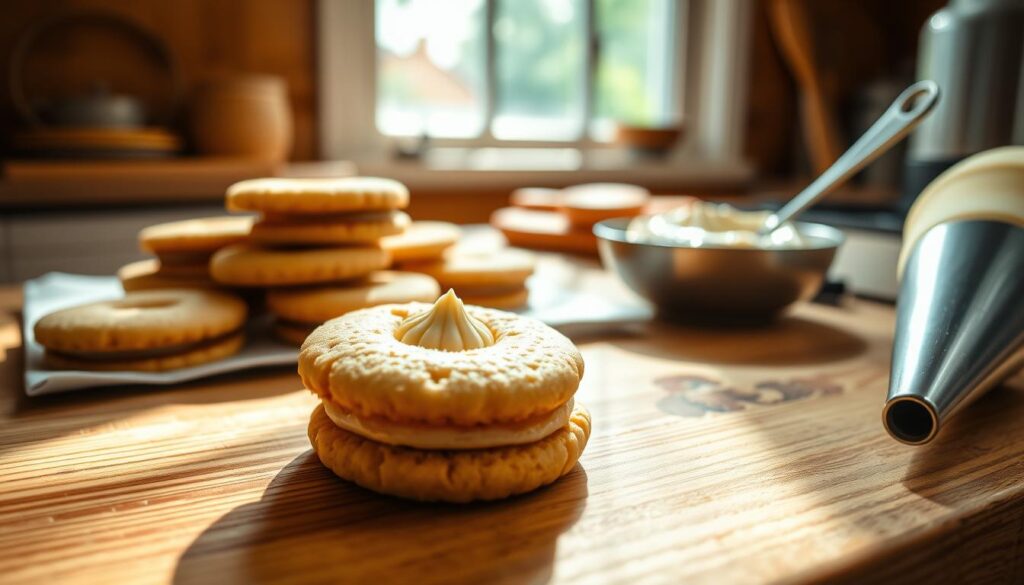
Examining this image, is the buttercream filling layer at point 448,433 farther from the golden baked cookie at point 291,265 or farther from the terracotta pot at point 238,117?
the terracotta pot at point 238,117

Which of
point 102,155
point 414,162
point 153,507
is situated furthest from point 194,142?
Answer: point 153,507

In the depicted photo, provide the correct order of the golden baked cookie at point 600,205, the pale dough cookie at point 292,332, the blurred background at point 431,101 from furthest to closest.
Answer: the blurred background at point 431,101 < the golden baked cookie at point 600,205 < the pale dough cookie at point 292,332

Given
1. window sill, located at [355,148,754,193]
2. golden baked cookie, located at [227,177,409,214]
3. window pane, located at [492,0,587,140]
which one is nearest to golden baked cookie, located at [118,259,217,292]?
golden baked cookie, located at [227,177,409,214]

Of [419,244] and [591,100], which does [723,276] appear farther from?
[591,100]

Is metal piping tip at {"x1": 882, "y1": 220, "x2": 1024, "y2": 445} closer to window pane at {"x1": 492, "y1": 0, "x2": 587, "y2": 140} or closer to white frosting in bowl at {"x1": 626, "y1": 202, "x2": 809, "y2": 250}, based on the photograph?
white frosting in bowl at {"x1": 626, "y1": 202, "x2": 809, "y2": 250}

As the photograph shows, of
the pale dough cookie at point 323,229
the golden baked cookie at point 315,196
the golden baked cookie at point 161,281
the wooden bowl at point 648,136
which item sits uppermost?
the wooden bowl at point 648,136

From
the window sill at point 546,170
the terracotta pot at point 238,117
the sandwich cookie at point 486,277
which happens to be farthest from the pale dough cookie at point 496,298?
the window sill at point 546,170

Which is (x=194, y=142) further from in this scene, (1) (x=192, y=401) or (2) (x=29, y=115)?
(1) (x=192, y=401)

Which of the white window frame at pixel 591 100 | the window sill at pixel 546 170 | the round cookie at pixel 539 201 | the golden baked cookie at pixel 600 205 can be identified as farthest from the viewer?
the window sill at pixel 546 170
